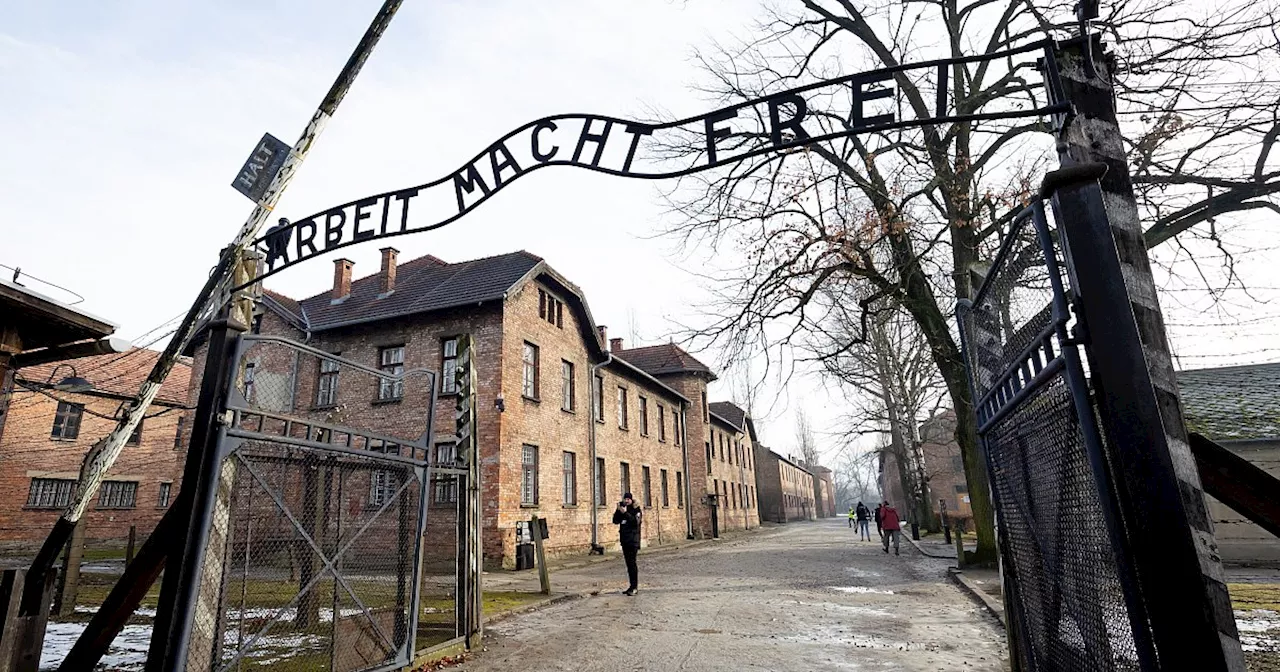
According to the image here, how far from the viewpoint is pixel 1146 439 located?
5.72 ft

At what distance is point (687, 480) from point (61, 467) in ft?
88.2

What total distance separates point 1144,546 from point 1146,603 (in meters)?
0.14

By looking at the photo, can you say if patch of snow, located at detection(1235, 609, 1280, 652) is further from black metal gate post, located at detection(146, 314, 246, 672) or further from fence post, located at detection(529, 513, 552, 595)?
fence post, located at detection(529, 513, 552, 595)

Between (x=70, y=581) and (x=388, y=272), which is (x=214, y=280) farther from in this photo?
(x=388, y=272)

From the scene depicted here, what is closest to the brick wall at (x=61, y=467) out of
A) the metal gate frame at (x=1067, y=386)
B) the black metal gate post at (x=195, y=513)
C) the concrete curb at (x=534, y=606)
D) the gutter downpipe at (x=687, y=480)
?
the concrete curb at (x=534, y=606)

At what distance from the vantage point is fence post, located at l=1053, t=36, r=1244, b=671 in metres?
1.62

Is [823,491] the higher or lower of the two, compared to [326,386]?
lower

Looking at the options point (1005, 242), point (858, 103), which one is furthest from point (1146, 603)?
point (858, 103)

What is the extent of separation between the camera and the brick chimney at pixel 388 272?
72.5 ft

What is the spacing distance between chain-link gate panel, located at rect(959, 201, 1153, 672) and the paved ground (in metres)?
3.25

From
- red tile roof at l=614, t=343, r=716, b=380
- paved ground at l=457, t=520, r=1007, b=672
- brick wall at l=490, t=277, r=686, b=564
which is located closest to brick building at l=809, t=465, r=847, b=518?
red tile roof at l=614, t=343, r=716, b=380

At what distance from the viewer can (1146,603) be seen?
1.67 m

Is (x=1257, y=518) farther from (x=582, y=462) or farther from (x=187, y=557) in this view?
(x=582, y=462)

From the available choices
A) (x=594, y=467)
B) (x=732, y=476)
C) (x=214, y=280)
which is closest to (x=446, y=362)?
(x=594, y=467)
